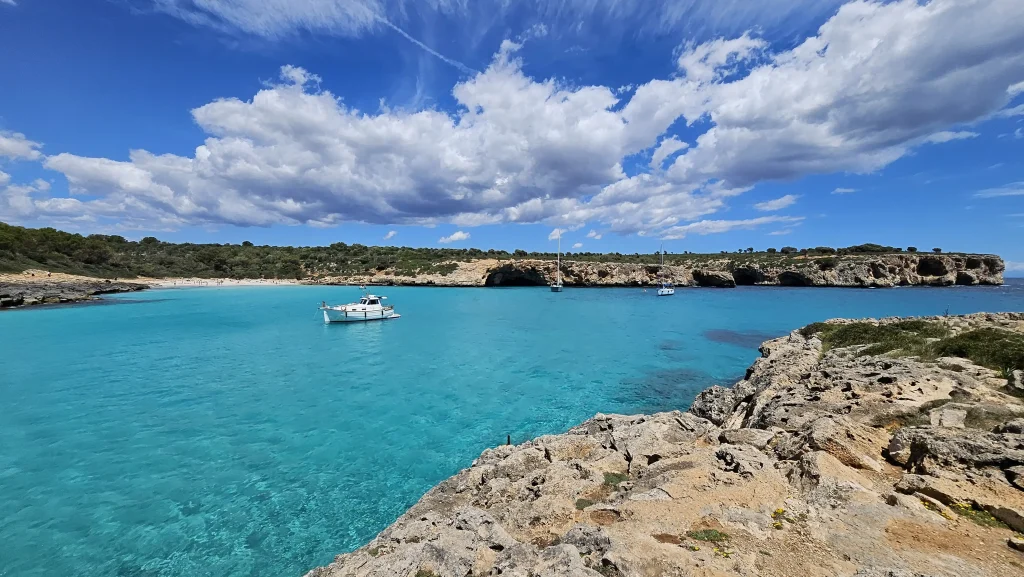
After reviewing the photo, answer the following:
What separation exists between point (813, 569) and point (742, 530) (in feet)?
2.58

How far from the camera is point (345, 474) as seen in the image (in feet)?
34.9

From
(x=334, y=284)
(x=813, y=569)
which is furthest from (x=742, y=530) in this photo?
(x=334, y=284)

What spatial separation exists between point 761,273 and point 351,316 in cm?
9375

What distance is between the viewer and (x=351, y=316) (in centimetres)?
3819

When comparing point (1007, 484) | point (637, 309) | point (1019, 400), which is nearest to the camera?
point (1007, 484)

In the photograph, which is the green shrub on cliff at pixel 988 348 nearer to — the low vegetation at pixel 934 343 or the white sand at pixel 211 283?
the low vegetation at pixel 934 343

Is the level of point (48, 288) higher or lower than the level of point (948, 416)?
higher

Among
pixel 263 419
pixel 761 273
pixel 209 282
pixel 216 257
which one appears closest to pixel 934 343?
pixel 263 419

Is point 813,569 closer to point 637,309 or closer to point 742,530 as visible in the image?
point 742,530

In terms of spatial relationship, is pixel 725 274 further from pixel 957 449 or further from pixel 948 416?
pixel 957 449

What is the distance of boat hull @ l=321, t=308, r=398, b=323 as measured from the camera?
38044 mm

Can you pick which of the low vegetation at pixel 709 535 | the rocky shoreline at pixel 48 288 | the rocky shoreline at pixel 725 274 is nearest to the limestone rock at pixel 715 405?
the low vegetation at pixel 709 535

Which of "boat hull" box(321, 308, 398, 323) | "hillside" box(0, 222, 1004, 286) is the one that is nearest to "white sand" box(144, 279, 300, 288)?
"hillside" box(0, 222, 1004, 286)

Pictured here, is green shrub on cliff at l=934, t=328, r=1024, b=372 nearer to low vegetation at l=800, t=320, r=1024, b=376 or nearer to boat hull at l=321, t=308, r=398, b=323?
low vegetation at l=800, t=320, r=1024, b=376
